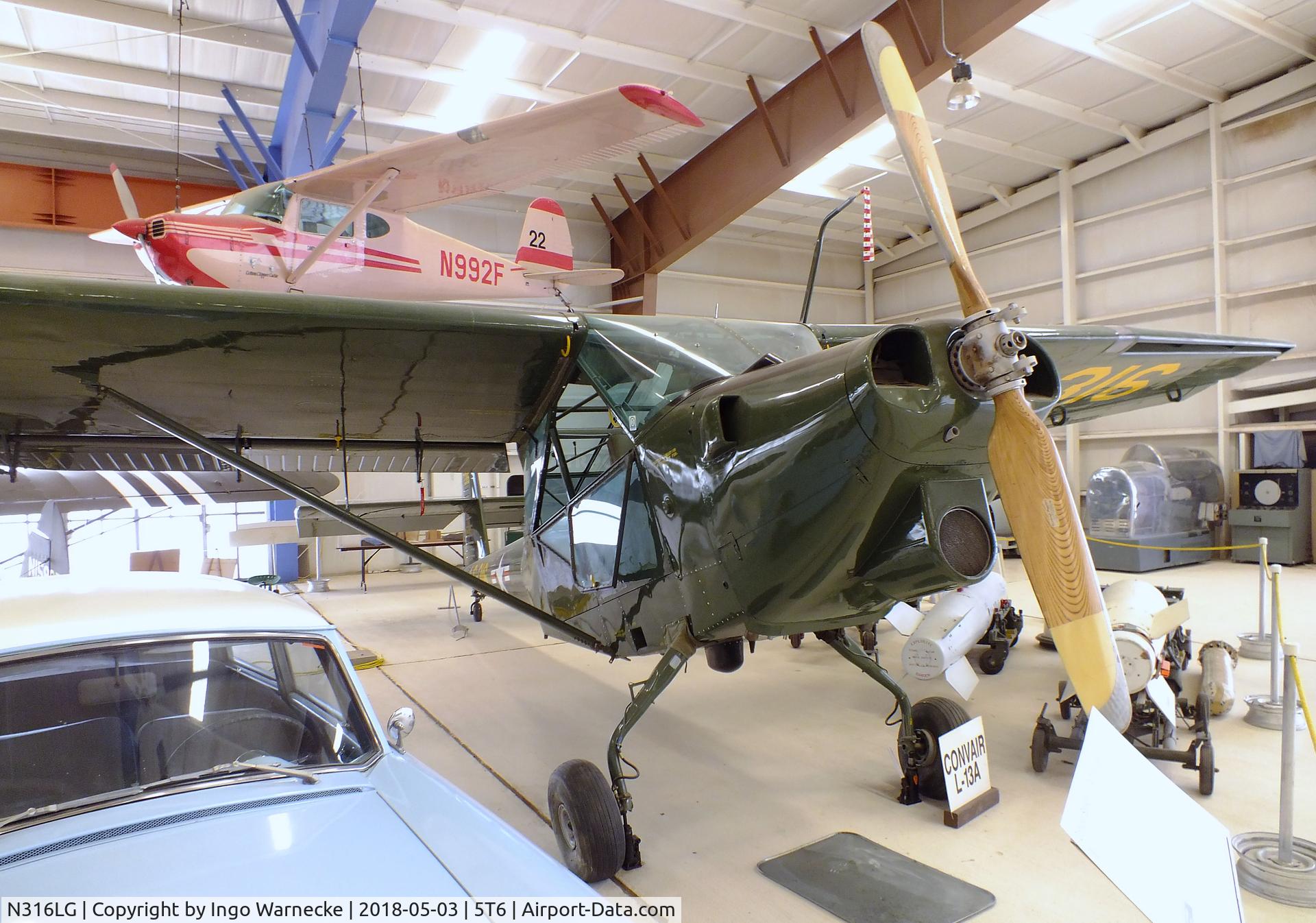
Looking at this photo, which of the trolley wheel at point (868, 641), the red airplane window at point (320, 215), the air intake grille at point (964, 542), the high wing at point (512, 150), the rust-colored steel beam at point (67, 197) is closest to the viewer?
the air intake grille at point (964, 542)

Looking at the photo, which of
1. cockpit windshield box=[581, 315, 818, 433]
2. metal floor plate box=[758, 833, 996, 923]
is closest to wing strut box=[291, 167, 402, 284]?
cockpit windshield box=[581, 315, 818, 433]

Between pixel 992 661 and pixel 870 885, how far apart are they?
3514 millimetres

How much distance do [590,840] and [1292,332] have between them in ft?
49.6

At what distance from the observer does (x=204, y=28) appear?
26.6 feet

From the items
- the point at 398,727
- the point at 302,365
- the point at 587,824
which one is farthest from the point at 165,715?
the point at 302,365

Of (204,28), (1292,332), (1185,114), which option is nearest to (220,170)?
(204,28)

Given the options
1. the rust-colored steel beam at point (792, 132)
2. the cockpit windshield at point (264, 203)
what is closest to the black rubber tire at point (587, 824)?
the cockpit windshield at point (264, 203)

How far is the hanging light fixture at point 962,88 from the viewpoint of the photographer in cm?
790

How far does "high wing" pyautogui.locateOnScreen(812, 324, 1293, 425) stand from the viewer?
455 cm

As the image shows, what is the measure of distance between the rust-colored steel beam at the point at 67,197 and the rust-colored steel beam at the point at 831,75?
32.4 ft

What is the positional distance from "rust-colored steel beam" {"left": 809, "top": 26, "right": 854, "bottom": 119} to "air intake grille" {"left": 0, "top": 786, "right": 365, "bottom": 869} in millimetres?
9945

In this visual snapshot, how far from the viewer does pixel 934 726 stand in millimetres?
3758

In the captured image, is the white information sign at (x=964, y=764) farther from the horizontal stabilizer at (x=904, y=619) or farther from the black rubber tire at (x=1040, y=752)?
the horizontal stabilizer at (x=904, y=619)

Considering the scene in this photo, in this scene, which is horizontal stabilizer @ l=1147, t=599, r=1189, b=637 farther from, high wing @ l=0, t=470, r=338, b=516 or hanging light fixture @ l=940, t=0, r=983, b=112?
high wing @ l=0, t=470, r=338, b=516
